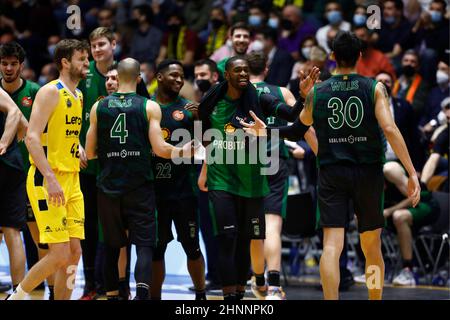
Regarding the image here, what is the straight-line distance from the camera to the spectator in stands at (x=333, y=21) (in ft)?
49.6

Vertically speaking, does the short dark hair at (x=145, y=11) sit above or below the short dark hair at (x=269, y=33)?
above

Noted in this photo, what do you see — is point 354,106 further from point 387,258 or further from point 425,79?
point 425,79

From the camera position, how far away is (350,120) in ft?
27.3

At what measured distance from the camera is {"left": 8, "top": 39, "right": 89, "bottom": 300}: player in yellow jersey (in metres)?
8.20

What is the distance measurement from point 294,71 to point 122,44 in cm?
471

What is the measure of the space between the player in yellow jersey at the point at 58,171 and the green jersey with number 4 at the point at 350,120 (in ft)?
6.95

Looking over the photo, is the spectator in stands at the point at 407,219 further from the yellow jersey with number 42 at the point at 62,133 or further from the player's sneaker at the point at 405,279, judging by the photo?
the yellow jersey with number 42 at the point at 62,133

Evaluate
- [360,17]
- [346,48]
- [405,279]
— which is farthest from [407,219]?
[346,48]

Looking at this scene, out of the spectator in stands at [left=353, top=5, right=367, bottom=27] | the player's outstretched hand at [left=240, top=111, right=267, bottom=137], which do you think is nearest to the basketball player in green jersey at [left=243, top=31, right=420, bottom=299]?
the player's outstretched hand at [left=240, top=111, right=267, bottom=137]

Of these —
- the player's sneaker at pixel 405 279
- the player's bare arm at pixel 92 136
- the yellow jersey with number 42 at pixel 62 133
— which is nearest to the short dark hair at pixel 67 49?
the yellow jersey with number 42 at pixel 62 133

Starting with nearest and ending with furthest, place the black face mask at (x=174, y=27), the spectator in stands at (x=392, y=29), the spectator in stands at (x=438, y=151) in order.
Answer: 1. the spectator in stands at (x=438, y=151)
2. the spectator in stands at (x=392, y=29)
3. the black face mask at (x=174, y=27)

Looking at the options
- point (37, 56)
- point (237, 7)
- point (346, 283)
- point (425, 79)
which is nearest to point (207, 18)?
point (237, 7)

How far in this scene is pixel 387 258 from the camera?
42.2 ft

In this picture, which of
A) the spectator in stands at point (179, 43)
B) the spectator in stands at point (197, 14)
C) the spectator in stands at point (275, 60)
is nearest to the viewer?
the spectator in stands at point (275, 60)
